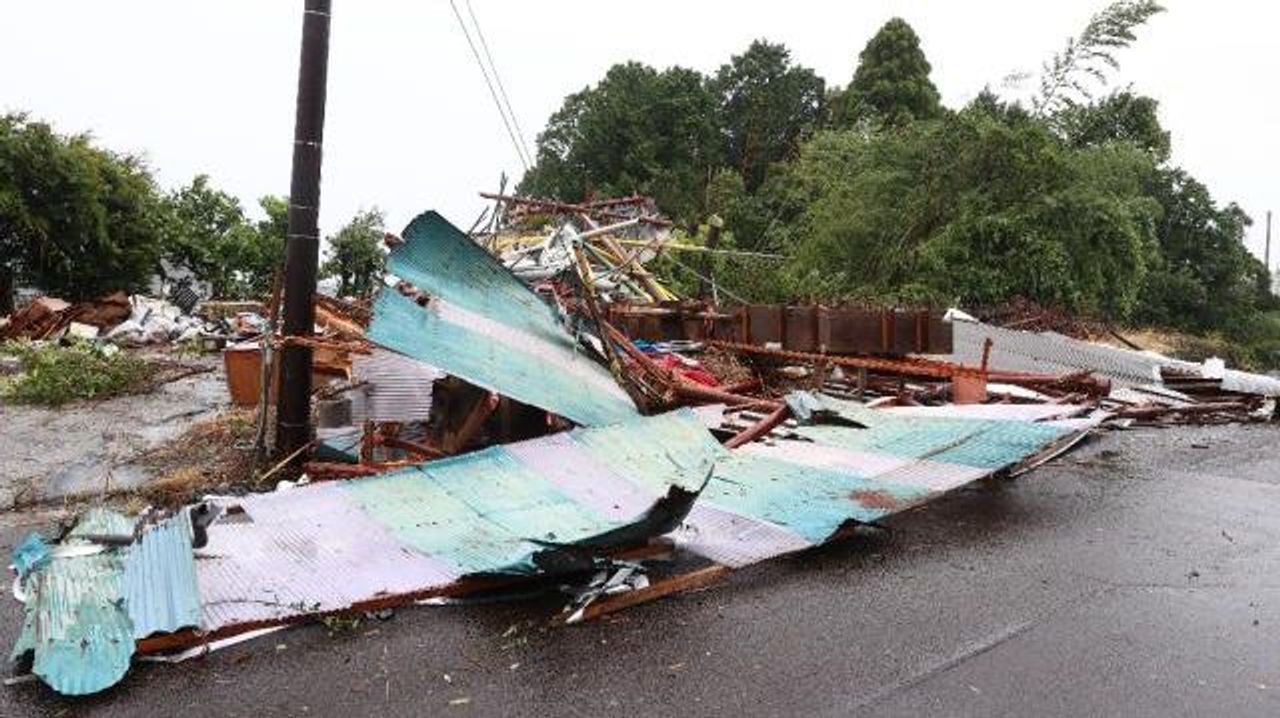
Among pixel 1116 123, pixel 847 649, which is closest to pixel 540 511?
pixel 847 649

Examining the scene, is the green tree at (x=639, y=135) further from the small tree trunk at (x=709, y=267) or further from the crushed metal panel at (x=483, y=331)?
the crushed metal panel at (x=483, y=331)

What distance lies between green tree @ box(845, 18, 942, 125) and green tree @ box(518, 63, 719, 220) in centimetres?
781

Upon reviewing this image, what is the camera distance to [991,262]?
70.6 ft

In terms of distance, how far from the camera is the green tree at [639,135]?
138 ft

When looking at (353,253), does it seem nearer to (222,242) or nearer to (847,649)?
(222,242)

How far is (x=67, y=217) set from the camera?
22516mm

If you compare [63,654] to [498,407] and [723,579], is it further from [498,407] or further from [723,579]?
[498,407]

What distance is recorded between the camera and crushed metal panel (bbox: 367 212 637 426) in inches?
260

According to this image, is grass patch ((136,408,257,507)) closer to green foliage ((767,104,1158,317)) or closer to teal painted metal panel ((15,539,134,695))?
teal painted metal panel ((15,539,134,695))

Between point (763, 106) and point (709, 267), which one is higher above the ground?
point (763, 106)

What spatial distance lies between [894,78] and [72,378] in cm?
3237

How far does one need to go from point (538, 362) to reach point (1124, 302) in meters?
20.2

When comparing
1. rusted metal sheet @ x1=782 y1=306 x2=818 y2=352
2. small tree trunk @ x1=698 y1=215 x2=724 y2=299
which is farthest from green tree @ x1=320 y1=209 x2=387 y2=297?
rusted metal sheet @ x1=782 y1=306 x2=818 y2=352

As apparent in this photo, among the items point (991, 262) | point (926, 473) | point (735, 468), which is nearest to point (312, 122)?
point (735, 468)
